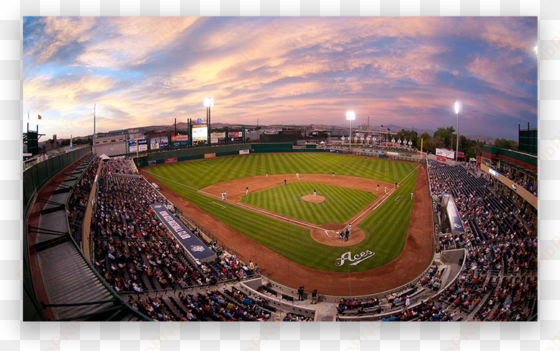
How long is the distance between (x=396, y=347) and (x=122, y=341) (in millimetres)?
5368

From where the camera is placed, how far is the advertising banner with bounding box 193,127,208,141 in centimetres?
4038

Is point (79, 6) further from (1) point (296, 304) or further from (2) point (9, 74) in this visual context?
(1) point (296, 304)

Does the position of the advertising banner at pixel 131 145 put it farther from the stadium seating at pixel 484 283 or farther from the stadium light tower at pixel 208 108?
the stadium seating at pixel 484 283

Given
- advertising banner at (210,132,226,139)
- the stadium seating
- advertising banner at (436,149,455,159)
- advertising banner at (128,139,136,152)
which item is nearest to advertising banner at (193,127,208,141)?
advertising banner at (210,132,226,139)

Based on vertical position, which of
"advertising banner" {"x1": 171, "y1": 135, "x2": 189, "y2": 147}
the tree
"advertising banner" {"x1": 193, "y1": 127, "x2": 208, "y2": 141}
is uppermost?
the tree


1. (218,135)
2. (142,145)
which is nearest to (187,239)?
(142,145)

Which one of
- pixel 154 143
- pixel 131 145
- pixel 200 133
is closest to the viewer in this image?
pixel 131 145

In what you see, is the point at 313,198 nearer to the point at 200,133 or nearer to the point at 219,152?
the point at 200,133

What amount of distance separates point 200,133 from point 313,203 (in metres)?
25.3

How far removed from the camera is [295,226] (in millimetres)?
15773

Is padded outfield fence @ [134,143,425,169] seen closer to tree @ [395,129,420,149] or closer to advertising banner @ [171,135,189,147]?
advertising banner @ [171,135,189,147]

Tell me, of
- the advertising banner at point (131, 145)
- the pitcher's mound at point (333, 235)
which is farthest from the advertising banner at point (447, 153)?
the advertising banner at point (131, 145)

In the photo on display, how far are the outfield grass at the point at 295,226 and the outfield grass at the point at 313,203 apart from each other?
1.27 meters

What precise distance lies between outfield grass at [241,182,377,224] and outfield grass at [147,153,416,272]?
127cm
